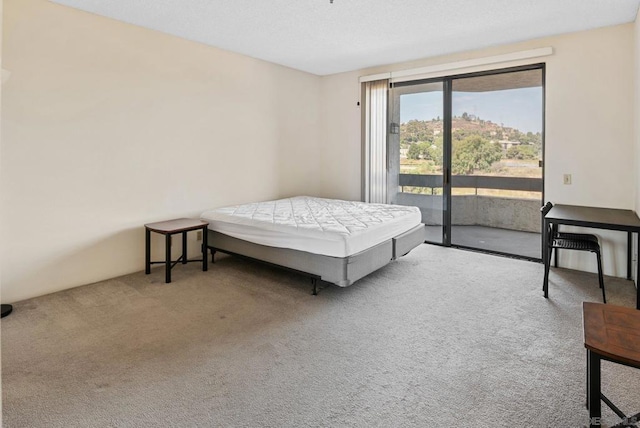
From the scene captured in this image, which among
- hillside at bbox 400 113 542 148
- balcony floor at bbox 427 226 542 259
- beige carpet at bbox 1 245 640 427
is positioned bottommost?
beige carpet at bbox 1 245 640 427

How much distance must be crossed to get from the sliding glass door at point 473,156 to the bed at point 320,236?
1010 mm

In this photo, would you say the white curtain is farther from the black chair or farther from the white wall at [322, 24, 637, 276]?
the black chair

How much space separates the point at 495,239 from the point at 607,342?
3655 mm

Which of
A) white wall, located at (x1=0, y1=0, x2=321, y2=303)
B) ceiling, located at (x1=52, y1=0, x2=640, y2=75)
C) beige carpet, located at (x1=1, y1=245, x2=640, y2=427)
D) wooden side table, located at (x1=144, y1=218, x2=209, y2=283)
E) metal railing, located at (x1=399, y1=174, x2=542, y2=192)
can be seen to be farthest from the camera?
metal railing, located at (x1=399, y1=174, x2=542, y2=192)

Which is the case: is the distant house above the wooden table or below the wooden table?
above

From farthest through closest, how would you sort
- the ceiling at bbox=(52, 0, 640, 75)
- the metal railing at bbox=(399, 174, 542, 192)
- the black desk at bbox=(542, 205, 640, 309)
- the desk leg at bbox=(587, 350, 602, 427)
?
the metal railing at bbox=(399, 174, 542, 192)
the ceiling at bbox=(52, 0, 640, 75)
the black desk at bbox=(542, 205, 640, 309)
the desk leg at bbox=(587, 350, 602, 427)

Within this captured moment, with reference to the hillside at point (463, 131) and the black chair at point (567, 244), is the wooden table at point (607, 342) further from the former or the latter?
the hillside at point (463, 131)

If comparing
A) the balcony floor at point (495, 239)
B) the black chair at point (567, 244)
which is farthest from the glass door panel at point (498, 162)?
the black chair at point (567, 244)

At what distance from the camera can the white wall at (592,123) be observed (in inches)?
153

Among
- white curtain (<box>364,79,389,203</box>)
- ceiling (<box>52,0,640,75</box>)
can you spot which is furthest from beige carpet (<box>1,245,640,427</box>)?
ceiling (<box>52,0,640,75</box>)

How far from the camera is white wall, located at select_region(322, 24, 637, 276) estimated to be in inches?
153

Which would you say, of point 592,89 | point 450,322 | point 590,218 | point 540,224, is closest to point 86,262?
point 450,322

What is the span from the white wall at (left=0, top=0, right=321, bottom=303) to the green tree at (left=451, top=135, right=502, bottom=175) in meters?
2.71

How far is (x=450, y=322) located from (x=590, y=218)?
5.58 ft
